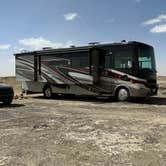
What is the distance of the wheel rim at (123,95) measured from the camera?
19656 millimetres

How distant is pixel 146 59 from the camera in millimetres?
19953

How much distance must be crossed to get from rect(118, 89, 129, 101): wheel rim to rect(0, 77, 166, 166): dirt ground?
599cm

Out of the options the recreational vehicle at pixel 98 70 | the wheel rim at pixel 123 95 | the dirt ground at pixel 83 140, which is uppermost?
the recreational vehicle at pixel 98 70

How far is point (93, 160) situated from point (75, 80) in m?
14.5

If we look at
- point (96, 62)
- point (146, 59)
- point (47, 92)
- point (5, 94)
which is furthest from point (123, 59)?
point (5, 94)

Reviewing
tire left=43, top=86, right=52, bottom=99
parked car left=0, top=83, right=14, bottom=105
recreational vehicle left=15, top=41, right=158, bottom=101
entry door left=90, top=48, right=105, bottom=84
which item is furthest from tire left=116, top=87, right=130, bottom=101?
parked car left=0, top=83, right=14, bottom=105

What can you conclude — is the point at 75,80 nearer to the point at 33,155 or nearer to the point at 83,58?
the point at 83,58

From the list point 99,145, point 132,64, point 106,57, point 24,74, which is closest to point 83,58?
point 106,57

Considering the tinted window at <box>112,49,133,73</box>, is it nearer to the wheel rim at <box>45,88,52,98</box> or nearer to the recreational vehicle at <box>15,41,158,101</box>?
the recreational vehicle at <box>15,41,158,101</box>

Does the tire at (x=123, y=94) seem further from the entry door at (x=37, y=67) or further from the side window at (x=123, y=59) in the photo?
the entry door at (x=37, y=67)

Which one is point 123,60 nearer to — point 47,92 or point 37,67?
point 47,92

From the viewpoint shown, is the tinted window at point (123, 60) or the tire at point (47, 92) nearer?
the tinted window at point (123, 60)

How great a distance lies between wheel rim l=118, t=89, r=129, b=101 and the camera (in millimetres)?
19656

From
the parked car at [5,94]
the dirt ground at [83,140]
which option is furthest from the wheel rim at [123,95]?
the dirt ground at [83,140]
